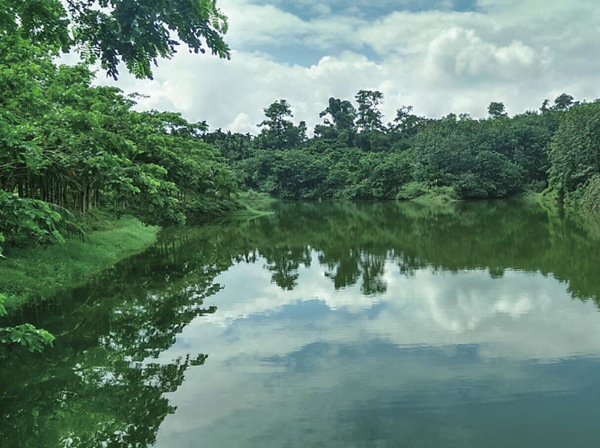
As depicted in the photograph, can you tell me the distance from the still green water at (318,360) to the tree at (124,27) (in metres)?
3.86

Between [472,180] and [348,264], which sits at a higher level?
[472,180]

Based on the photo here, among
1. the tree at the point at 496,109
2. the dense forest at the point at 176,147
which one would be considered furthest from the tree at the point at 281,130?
the tree at the point at 496,109

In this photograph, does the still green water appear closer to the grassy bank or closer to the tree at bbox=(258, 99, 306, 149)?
the grassy bank


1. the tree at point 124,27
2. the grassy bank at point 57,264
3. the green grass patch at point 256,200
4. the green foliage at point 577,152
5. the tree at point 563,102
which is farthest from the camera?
the tree at point 563,102

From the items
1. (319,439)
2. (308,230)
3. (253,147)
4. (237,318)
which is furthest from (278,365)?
(253,147)

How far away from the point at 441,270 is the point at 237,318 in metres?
6.65

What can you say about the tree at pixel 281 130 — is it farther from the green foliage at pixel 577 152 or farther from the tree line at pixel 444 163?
the green foliage at pixel 577 152

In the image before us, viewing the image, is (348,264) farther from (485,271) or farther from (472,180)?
(472,180)

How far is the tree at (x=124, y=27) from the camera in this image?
356 cm

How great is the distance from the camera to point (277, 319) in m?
9.42

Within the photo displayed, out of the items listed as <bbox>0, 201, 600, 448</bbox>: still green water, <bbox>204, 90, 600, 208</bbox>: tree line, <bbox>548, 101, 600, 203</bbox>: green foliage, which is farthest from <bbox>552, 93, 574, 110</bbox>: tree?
<bbox>0, 201, 600, 448</bbox>: still green water

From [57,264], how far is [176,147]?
54.7ft

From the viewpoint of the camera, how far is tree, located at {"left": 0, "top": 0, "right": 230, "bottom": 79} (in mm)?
3562

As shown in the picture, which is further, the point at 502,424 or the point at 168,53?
the point at 502,424
